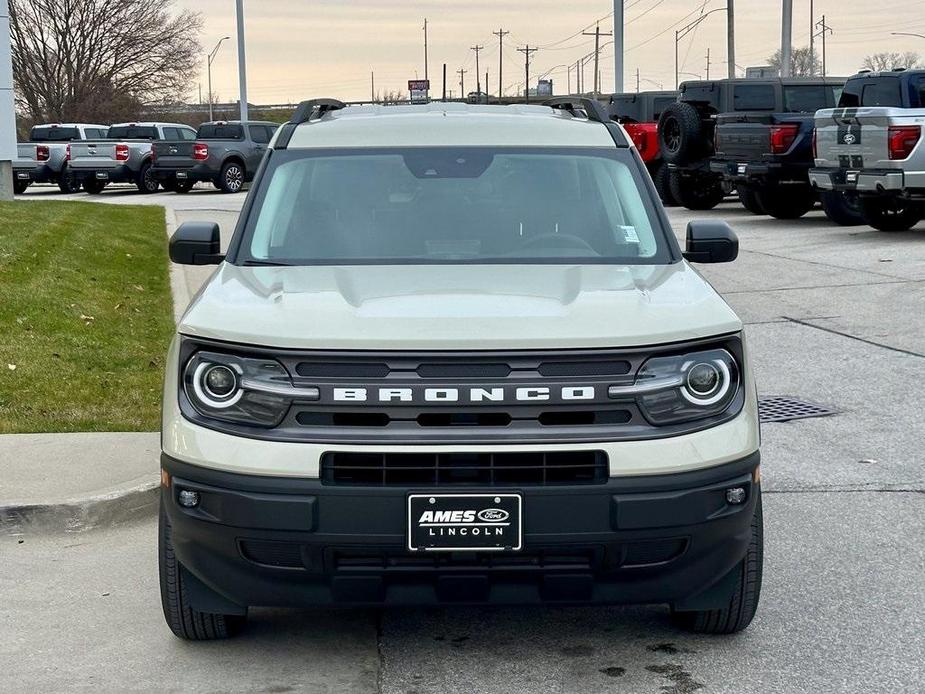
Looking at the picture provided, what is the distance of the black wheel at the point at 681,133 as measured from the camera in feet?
79.2

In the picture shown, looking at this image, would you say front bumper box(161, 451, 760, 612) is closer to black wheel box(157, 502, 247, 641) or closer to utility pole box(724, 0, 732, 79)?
black wheel box(157, 502, 247, 641)

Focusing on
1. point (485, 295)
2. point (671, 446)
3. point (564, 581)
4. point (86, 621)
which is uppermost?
point (485, 295)

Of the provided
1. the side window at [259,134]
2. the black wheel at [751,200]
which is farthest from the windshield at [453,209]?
the side window at [259,134]

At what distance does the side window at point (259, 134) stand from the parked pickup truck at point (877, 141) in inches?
842

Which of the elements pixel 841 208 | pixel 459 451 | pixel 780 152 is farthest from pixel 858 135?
pixel 459 451

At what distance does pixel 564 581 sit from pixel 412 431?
62 cm

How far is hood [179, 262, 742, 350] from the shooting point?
4.12 metres

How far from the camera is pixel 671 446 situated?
410cm

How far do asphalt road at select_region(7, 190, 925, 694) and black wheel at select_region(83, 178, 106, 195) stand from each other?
33.4m

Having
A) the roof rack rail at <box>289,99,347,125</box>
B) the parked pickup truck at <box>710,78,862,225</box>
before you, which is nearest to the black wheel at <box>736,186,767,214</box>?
the parked pickup truck at <box>710,78,862,225</box>

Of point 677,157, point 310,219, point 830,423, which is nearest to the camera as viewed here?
point 310,219

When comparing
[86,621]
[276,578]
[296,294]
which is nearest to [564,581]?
[276,578]

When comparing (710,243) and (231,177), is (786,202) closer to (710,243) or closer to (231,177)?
(231,177)

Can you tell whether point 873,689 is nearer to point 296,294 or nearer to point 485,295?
point 485,295
